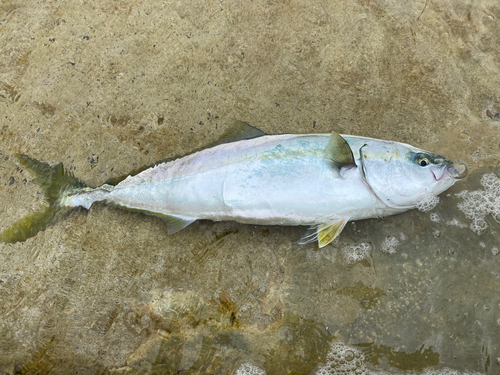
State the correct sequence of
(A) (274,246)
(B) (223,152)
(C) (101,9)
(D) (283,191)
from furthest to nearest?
(C) (101,9) < (A) (274,246) < (B) (223,152) < (D) (283,191)

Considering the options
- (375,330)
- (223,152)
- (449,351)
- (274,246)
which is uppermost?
(223,152)

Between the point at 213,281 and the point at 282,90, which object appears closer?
the point at 213,281

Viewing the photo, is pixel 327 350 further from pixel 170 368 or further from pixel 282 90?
pixel 282 90

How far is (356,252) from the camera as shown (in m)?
2.72

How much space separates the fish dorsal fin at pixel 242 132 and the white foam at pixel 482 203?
195 cm

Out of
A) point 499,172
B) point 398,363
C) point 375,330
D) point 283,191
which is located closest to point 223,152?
point 283,191

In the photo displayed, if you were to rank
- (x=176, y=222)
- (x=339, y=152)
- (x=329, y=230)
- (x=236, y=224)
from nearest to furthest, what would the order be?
(x=339, y=152)
(x=329, y=230)
(x=176, y=222)
(x=236, y=224)

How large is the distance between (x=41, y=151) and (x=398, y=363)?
3.80 metres

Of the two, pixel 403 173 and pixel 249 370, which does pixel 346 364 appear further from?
pixel 403 173

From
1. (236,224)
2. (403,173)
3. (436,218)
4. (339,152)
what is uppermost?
(339,152)

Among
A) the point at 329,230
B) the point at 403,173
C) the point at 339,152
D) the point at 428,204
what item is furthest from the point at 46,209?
the point at 428,204

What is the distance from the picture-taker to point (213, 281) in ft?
8.93

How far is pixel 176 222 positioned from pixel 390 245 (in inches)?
76.4

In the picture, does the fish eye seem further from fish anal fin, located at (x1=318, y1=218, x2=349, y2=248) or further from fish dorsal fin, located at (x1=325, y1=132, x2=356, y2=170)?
fish anal fin, located at (x1=318, y1=218, x2=349, y2=248)
